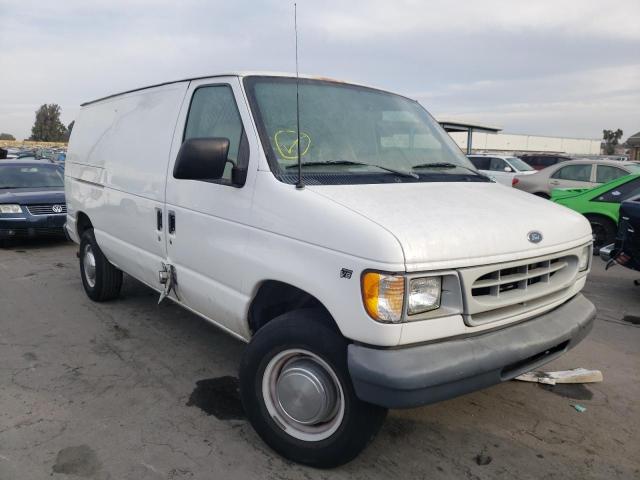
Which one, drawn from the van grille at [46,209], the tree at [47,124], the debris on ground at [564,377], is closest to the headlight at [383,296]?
the debris on ground at [564,377]

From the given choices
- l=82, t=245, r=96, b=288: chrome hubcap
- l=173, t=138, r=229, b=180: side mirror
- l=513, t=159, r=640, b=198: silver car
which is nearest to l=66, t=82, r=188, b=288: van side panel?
l=82, t=245, r=96, b=288: chrome hubcap

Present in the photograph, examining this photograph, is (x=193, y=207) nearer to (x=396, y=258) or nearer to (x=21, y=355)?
(x=396, y=258)

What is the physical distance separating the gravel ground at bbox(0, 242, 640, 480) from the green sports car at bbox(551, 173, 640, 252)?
4533mm

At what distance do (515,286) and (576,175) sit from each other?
10787 millimetres

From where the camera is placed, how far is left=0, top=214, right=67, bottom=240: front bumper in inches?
355

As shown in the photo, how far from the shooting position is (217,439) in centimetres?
314

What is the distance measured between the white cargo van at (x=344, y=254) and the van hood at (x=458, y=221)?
0.01 metres

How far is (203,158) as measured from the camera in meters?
2.94

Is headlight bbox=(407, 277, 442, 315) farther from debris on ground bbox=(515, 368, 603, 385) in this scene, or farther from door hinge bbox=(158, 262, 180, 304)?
door hinge bbox=(158, 262, 180, 304)

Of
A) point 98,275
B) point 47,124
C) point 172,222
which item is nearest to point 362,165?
point 172,222

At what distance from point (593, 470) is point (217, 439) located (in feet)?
6.99

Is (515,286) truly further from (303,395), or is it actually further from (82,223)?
(82,223)

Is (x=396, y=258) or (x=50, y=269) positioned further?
(x=50, y=269)

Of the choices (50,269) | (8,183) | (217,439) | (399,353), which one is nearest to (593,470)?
(399,353)
